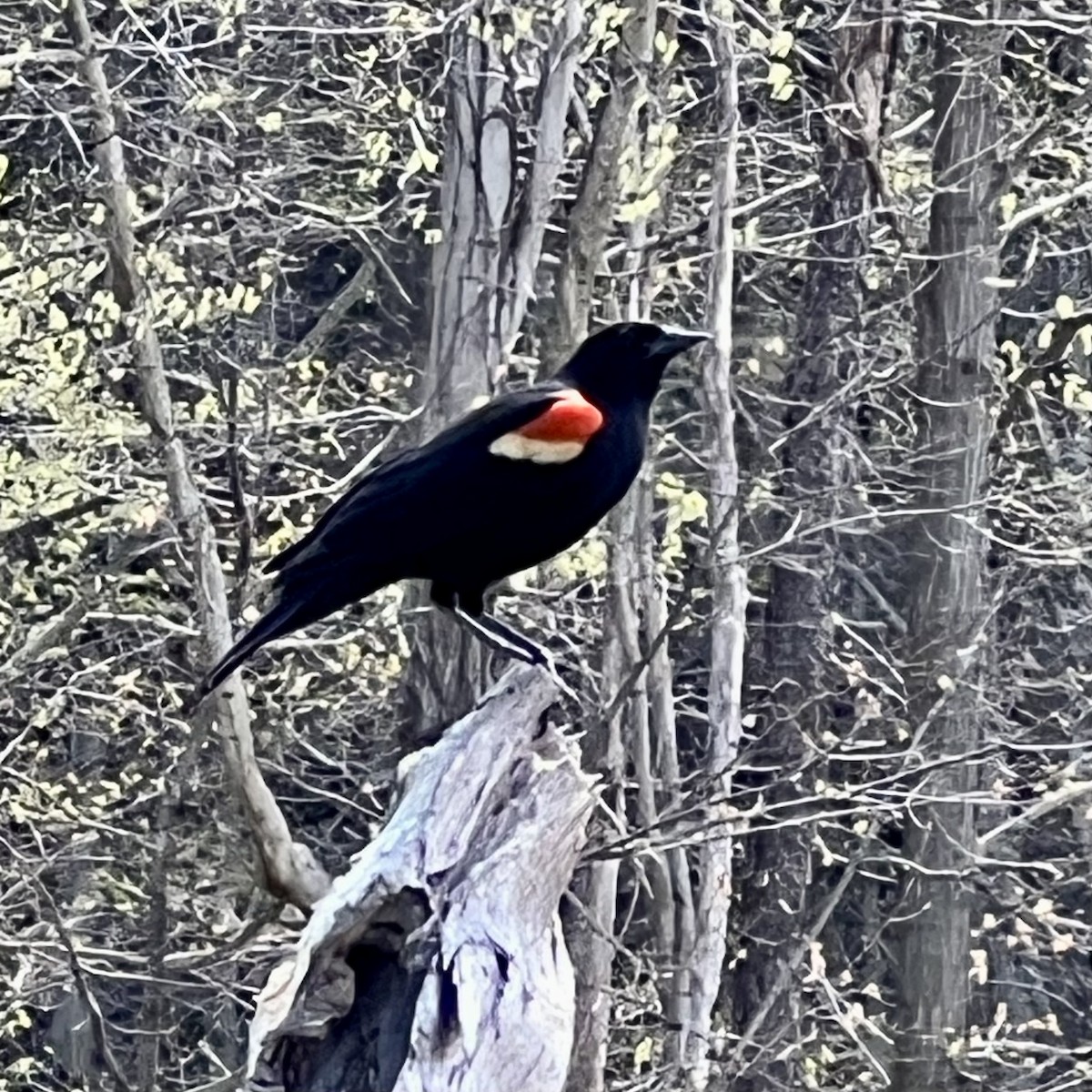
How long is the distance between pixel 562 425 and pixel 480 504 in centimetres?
26

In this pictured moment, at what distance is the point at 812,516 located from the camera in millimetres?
11227

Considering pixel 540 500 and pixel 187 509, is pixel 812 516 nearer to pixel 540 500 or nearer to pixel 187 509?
pixel 187 509

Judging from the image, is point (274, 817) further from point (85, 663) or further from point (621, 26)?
point (621, 26)

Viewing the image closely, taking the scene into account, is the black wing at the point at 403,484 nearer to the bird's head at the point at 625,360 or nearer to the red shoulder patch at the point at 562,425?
the red shoulder patch at the point at 562,425

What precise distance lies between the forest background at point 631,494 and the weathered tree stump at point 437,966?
136 inches

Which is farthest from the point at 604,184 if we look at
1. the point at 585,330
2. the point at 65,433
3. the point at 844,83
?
the point at 844,83

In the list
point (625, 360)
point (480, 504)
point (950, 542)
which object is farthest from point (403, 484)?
point (950, 542)

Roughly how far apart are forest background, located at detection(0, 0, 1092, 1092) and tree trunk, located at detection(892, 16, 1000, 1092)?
1.2 inches

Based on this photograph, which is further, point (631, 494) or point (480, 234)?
point (631, 494)

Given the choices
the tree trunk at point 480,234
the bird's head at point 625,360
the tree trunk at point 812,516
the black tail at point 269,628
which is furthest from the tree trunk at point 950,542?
the black tail at point 269,628

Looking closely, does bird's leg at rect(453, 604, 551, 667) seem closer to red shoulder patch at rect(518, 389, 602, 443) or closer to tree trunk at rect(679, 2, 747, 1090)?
red shoulder patch at rect(518, 389, 602, 443)

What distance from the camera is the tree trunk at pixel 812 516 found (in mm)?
10320

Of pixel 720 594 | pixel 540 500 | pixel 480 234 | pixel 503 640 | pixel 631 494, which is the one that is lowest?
pixel 720 594

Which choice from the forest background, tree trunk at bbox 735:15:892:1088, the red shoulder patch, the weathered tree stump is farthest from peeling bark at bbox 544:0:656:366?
the weathered tree stump
